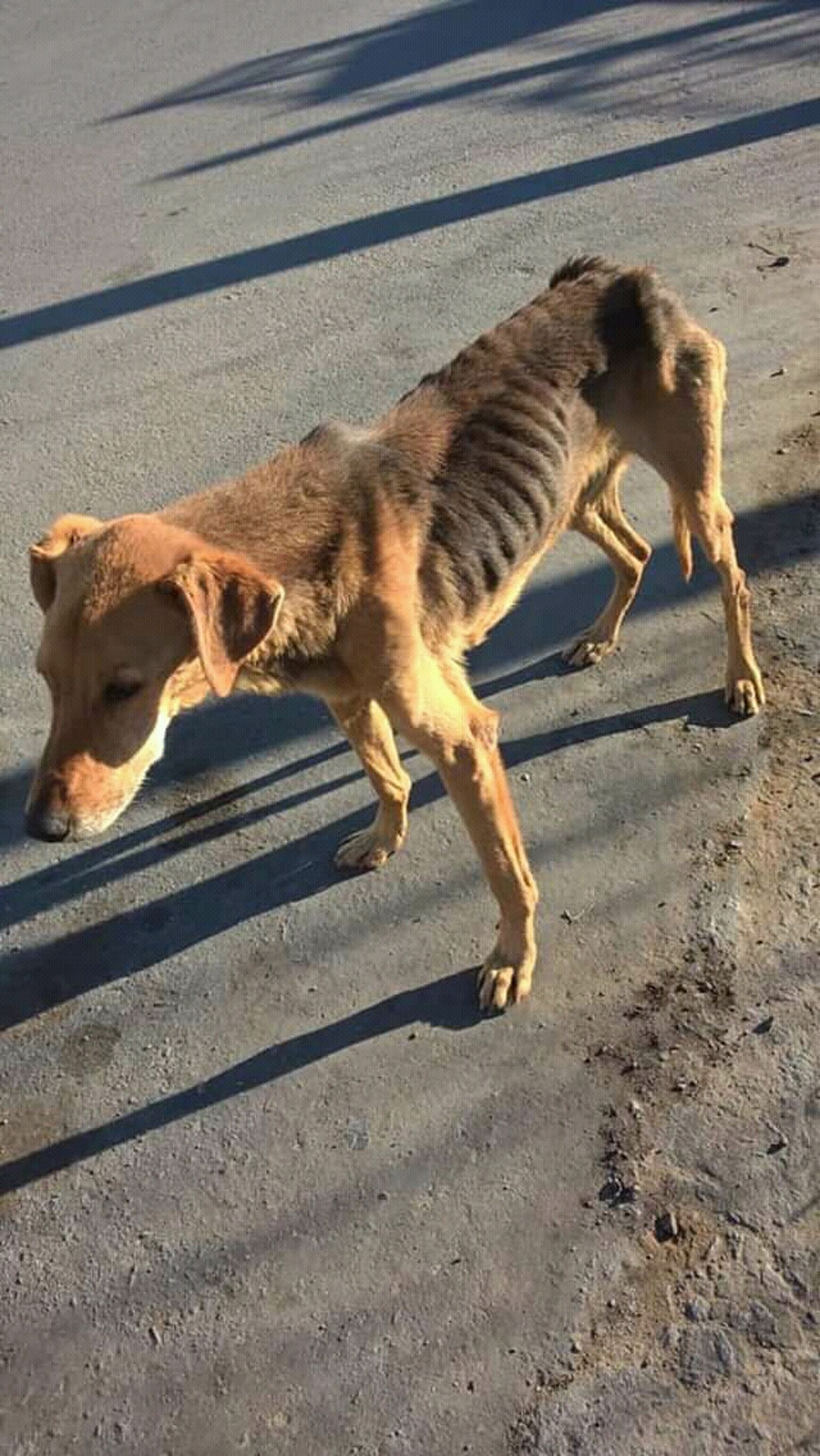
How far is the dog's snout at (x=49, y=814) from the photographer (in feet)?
9.22

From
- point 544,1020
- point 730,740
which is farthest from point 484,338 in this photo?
point 544,1020

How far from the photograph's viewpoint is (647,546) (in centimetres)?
447

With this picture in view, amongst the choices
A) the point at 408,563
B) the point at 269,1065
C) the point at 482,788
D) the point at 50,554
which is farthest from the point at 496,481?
the point at 269,1065

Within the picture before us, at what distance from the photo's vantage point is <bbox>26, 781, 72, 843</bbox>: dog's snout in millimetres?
2811

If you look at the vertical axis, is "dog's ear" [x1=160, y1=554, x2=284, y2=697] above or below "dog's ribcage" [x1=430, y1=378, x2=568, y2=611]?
above

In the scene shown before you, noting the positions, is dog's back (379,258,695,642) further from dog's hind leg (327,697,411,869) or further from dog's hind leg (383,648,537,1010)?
dog's hind leg (327,697,411,869)

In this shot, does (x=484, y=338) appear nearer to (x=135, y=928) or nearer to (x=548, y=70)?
(x=135, y=928)

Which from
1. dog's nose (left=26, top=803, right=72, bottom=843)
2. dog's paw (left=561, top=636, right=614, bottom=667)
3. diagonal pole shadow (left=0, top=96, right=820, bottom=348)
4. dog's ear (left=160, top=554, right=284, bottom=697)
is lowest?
dog's paw (left=561, top=636, right=614, bottom=667)

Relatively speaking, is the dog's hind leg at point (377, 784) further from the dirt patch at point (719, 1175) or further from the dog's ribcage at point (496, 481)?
the dirt patch at point (719, 1175)

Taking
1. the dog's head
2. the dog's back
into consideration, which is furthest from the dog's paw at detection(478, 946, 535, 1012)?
the dog's head

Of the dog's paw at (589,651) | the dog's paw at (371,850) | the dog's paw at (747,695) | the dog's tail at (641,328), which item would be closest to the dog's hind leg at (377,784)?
the dog's paw at (371,850)

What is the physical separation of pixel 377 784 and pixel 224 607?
1.15m

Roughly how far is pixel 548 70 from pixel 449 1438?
28.8 feet

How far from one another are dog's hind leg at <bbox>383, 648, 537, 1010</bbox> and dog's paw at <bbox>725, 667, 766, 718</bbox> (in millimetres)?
1062
